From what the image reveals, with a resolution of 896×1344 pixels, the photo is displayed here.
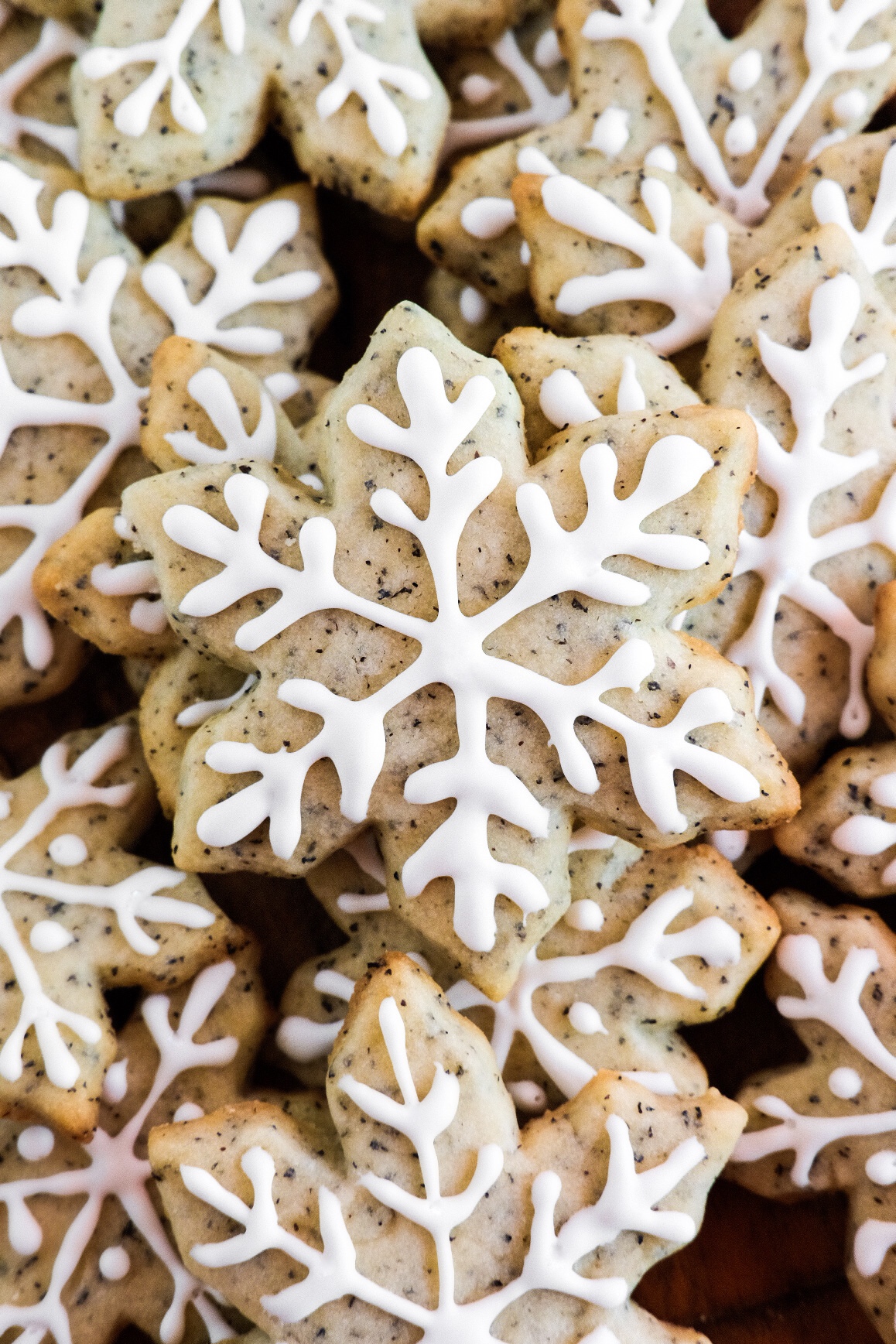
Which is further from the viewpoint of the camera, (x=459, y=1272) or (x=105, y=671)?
(x=105, y=671)

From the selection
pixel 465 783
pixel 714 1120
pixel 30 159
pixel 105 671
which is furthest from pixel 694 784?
pixel 30 159

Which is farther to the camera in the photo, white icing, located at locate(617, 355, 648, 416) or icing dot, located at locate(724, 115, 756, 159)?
icing dot, located at locate(724, 115, 756, 159)

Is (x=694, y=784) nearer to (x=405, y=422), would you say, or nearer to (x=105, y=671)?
(x=405, y=422)

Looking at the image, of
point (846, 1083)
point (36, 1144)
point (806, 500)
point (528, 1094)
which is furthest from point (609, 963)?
point (36, 1144)

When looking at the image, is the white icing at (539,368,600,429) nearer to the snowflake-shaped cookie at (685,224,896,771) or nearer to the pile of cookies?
the pile of cookies

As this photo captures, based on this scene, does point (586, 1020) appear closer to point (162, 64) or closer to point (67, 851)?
point (67, 851)

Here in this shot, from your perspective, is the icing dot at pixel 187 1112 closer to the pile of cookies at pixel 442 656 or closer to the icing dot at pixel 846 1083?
the pile of cookies at pixel 442 656

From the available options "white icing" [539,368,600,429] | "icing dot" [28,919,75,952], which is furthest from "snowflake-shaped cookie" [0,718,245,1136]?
"white icing" [539,368,600,429]
